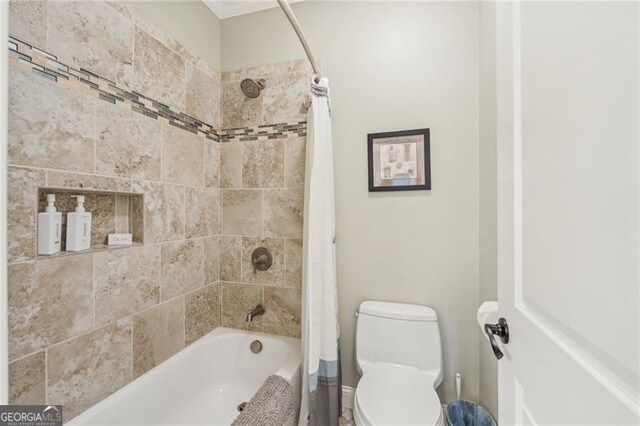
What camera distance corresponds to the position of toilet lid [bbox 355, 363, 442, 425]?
103cm

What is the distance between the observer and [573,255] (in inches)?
16.8

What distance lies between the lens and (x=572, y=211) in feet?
1.40

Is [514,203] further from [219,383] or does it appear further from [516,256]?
[219,383]

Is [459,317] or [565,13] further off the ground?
[565,13]

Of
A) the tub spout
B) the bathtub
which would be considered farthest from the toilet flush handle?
the tub spout

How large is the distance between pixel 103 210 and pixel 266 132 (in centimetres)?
100

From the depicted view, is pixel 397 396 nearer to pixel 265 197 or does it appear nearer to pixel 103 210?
pixel 265 197

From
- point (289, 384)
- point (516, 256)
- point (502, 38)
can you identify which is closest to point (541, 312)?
point (516, 256)

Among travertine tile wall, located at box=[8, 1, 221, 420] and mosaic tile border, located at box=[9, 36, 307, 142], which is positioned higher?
mosaic tile border, located at box=[9, 36, 307, 142]

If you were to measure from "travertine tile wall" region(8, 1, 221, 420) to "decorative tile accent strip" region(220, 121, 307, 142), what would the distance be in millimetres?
199

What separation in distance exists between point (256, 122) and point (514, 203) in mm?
1577

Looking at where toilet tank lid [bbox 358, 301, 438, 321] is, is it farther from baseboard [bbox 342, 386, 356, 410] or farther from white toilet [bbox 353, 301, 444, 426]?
baseboard [bbox 342, 386, 356, 410]

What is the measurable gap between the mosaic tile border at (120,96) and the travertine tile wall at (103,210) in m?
0.02

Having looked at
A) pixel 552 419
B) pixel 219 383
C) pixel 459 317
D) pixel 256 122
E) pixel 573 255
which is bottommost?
pixel 219 383
